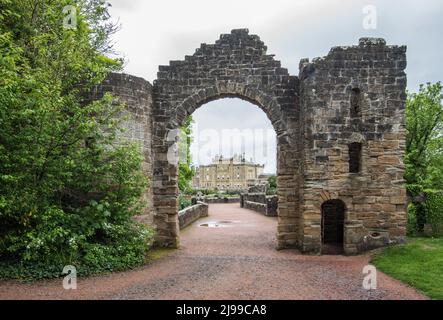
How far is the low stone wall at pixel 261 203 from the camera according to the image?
22.6m

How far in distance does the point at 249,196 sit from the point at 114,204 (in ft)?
75.0

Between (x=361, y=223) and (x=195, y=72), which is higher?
(x=195, y=72)

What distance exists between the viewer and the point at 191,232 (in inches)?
640

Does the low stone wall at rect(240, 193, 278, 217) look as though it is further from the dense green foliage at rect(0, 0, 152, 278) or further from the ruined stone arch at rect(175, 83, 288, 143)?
the dense green foliage at rect(0, 0, 152, 278)

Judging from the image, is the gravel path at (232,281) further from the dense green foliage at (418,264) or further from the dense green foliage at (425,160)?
the dense green foliage at (425,160)

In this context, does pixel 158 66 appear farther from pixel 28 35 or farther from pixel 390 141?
pixel 390 141

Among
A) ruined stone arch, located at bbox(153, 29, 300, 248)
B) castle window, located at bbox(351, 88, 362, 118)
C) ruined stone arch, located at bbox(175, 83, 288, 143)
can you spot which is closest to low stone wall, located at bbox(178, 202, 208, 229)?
ruined stone arch, located at bbox(153, 29, 300, 248)

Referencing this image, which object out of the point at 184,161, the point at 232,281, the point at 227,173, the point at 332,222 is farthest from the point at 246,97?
the point at 227,173

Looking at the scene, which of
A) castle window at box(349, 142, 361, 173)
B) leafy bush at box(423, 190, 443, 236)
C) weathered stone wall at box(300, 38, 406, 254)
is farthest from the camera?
leafy bush at box(423, 190, 443, 236)

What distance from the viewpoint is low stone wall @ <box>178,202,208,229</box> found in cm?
1775

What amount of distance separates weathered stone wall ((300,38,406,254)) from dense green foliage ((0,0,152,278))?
526cm

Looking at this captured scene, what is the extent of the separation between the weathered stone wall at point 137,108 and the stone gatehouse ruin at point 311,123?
0.10ft

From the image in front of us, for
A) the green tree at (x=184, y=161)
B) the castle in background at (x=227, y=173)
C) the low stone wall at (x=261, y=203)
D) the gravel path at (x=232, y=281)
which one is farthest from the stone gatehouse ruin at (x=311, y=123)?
the castle in background at (x=227, y=173)
